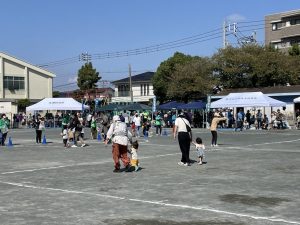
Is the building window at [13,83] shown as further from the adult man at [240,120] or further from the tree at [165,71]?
the adult man at [240,120]

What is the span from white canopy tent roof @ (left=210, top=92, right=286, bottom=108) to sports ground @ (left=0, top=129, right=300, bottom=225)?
74.1 ft

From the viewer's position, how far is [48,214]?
8.15m

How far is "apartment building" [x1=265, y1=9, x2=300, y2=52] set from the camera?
7344 cm

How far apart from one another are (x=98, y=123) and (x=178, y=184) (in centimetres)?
2226

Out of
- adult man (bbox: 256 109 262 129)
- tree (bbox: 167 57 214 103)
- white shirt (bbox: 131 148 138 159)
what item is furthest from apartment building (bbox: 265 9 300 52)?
white shirt (bbox: 131 148 138 159)

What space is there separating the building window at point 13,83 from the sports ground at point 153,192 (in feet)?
179

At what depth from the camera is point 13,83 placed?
69.9m

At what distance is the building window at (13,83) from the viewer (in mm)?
69375

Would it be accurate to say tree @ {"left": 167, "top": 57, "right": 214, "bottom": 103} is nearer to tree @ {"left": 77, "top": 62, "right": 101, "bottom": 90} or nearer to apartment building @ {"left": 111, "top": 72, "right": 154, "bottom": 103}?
tree @ {"left": 77, "top": 62, "right": 101, "bottom": 90}

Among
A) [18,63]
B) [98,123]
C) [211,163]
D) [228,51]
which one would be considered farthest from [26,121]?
[211,163]

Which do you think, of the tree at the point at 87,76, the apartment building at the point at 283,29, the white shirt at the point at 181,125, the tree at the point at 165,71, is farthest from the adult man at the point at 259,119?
the tree at the point at 87,76

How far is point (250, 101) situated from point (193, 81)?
17.8m

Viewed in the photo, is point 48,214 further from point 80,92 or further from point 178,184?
point 80,92

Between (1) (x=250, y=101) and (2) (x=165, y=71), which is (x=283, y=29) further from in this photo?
(1) (x=250, y=101)
